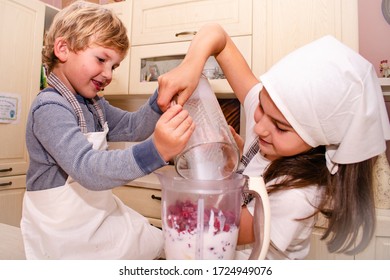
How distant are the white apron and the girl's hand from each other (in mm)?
216

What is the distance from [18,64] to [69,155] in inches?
56.0

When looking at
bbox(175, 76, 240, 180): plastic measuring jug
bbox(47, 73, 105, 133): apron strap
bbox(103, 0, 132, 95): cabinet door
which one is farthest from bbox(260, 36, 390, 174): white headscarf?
bbox(103, 0, 132, 95): cabinet door

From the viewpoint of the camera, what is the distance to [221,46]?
0.72 m

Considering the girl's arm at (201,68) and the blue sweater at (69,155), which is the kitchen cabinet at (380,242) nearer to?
the girl's arm at (201,68)

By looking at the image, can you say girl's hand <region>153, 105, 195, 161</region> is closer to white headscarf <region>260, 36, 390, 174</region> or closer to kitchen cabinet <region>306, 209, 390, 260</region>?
white headscarf <region>260, 36, 390, 174</region>

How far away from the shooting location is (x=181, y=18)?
1.51m

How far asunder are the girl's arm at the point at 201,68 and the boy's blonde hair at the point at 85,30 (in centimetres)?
20

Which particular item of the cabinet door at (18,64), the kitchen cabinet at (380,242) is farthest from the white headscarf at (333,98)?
the cabinet door at (18,64)

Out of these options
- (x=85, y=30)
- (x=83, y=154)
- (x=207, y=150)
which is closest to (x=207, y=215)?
(x=207, y=150)

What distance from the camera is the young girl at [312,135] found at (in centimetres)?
49

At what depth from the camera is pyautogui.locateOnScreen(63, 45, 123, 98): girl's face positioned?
68cm

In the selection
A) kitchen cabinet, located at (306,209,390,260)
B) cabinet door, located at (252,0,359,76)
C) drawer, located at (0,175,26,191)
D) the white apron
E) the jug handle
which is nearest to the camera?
the jug handle

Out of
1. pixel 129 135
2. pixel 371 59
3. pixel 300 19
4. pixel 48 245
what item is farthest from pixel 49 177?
pixel 371 59
